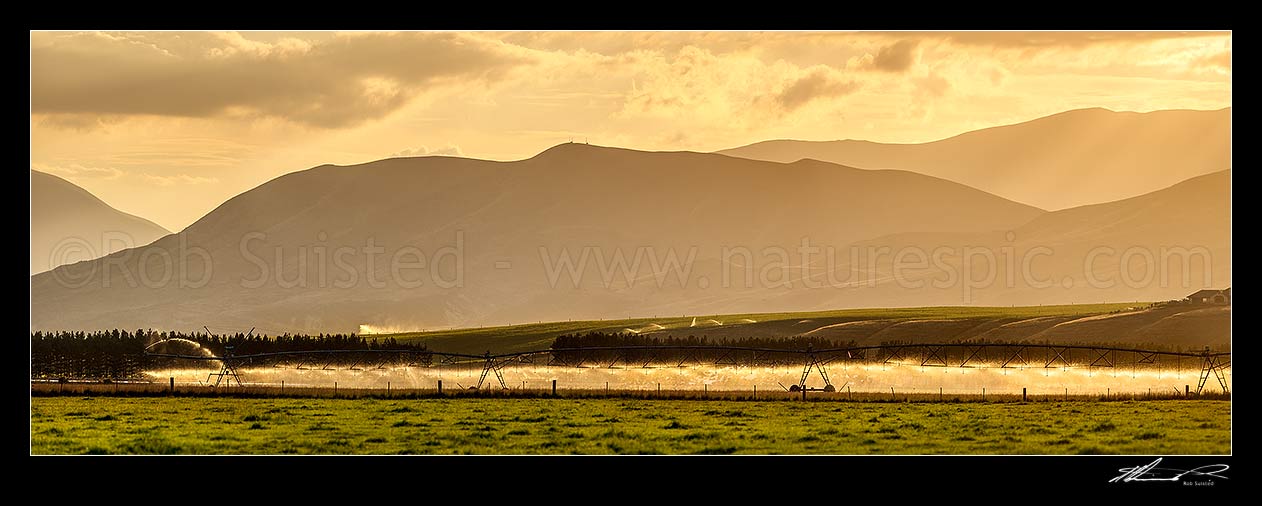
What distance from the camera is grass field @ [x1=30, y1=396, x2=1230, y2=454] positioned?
45.3 m

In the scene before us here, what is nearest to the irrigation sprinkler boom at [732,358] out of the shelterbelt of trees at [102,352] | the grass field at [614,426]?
the shelterbelt of trees at [102,352]

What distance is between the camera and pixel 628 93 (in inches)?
5384

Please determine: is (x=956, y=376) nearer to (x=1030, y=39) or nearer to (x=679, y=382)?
(x=679, y=382)

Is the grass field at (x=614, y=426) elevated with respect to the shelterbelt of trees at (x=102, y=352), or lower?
lower

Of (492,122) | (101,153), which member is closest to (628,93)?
(492,122)

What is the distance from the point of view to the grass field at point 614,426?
45.3 meters
